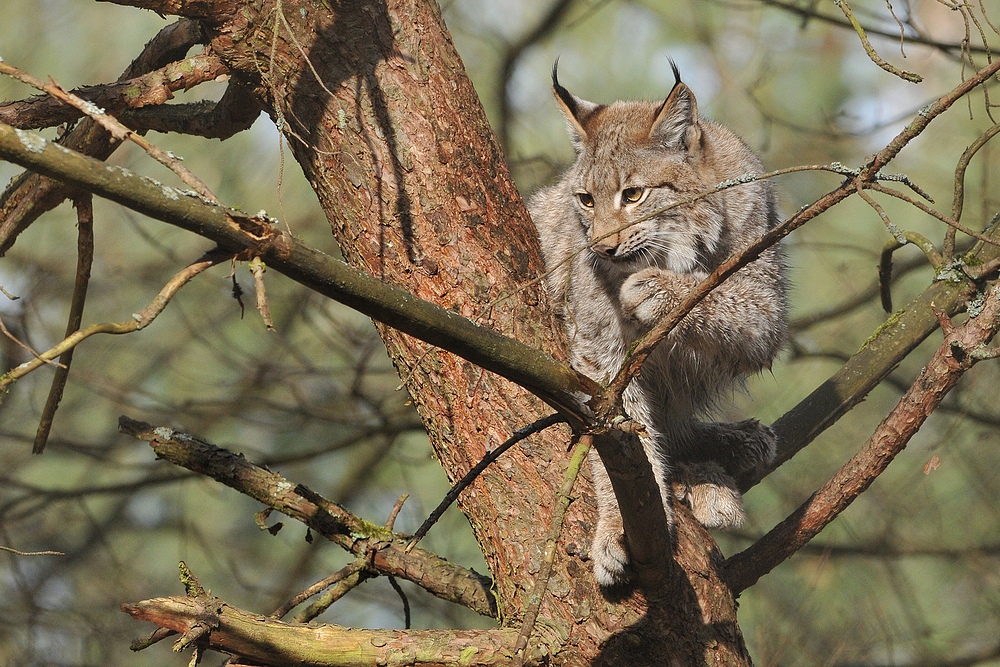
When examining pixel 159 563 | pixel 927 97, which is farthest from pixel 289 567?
pixel 927 97

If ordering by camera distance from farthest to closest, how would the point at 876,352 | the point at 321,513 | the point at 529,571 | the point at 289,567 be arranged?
the point at 289,567, the point at 876,352, the point at 321,513, the point at 529,571

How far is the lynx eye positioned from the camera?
306 centimetres

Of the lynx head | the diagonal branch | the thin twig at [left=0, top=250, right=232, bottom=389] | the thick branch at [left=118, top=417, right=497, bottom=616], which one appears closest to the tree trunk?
the diagonal branch

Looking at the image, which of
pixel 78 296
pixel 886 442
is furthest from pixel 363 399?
pixel 886 442

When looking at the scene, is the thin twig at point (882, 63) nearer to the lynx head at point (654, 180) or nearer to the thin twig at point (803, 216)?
the thin twig at point (803, 216)

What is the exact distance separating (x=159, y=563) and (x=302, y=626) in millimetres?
3192

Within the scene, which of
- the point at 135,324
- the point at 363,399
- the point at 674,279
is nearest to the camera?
the point at 135,324

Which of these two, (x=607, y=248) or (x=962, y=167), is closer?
(x=962, y=167)

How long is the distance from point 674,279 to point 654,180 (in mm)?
442

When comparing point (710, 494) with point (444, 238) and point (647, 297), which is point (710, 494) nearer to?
point (647, 297)

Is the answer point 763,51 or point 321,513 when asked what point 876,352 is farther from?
point 763,51

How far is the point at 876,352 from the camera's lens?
8.99 feet

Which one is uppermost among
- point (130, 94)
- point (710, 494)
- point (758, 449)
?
point (130, 94)

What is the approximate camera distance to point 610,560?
2.06 metres
